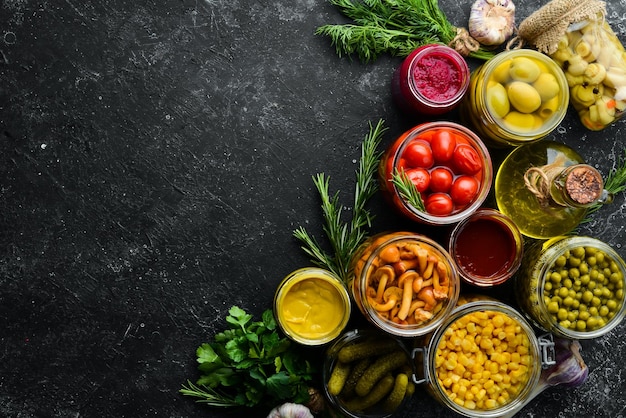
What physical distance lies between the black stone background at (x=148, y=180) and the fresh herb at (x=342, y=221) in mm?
38

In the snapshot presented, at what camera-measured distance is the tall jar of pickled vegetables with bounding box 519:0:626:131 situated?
6.35ft

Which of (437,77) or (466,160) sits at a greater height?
(437,77)

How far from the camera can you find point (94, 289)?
207 centimetres

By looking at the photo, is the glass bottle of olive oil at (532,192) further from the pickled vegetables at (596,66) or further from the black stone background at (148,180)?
the black stone background at (148,180)

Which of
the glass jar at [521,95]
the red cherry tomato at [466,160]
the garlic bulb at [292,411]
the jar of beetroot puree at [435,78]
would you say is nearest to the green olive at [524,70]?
the glass jar at [521,95]

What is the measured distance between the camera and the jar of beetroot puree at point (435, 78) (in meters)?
1.91

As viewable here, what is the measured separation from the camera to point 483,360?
188cm

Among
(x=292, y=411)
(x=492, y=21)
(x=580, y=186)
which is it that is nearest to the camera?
(x=580, y=186)

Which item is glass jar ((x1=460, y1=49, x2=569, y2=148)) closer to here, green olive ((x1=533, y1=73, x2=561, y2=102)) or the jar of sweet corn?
green olive ((x1=533, y1=73, x2=561, y2=102))

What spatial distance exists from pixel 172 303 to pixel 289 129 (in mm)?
620

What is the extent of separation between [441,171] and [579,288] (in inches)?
19.4

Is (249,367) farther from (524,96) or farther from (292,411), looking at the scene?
(524,96)

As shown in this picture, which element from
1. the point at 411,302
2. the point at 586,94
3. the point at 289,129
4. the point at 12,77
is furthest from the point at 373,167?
the point at 12,77

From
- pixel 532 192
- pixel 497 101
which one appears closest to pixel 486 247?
pixel 532 192
